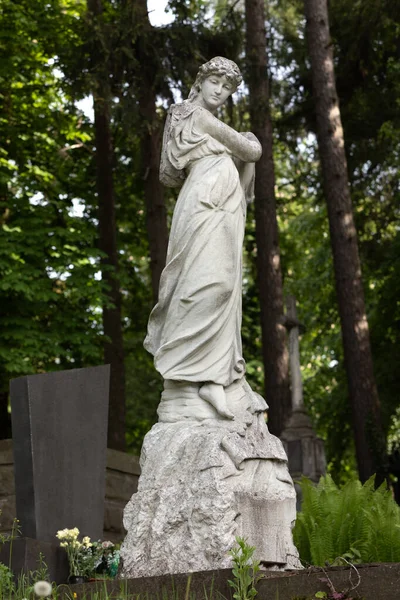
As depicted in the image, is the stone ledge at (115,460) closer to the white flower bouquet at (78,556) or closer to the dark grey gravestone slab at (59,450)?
the dark grey gravestone slab at (59,450)

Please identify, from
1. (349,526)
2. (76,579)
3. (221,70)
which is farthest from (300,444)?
(76,579)

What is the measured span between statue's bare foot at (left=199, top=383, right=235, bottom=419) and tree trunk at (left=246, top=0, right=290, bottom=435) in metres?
10.5

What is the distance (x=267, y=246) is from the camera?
61.8 feet

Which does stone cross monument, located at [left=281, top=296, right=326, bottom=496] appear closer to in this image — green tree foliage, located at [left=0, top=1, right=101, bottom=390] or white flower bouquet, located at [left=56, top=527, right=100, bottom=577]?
green tree foliage, located at [left=0, top=1, right=101, bottom=390]

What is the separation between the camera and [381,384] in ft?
66.6

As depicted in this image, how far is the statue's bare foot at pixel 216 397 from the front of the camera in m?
7.30

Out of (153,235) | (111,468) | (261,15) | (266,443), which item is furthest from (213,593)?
(261,15)

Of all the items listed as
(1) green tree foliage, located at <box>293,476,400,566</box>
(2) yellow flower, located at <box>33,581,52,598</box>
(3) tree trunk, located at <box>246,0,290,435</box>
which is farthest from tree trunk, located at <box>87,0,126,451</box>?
(2) yellow flower, located at <box>33,581,52,598</box>

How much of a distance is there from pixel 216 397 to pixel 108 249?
1199 centimetres

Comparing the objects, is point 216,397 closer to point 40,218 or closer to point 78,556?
point 78,556

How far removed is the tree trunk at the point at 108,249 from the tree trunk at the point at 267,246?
7.71 feet

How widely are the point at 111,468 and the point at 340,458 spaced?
8884 mm

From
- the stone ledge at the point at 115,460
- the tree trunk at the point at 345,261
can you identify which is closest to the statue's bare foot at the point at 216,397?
the stone ledge at the point at 115,460

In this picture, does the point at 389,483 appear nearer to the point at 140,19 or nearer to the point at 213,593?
the point at 140,19
